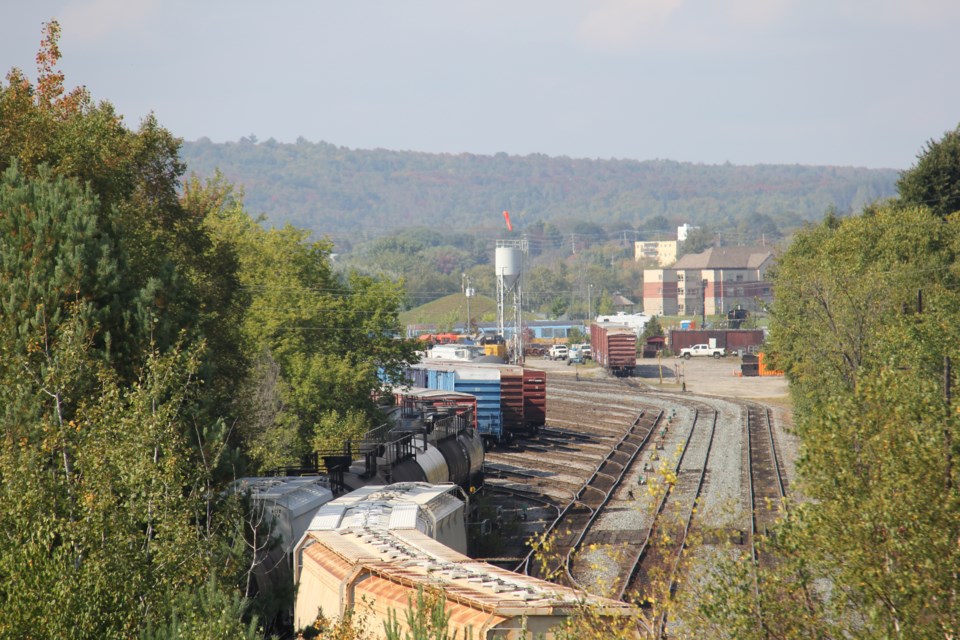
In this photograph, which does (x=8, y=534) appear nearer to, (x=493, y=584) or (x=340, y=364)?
(x=493, y=584)

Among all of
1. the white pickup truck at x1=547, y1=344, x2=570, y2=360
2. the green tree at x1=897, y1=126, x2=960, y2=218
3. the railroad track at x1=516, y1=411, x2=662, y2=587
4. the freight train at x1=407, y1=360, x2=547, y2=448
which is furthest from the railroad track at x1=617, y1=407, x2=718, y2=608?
the white pickup truck at x1=547, y1=344, x2=570, y2=360

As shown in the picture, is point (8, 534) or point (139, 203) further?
point (139, 203)

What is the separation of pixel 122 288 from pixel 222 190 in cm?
3621

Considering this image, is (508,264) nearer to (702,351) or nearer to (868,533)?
(702,351)

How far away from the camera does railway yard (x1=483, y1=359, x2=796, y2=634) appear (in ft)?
77.9

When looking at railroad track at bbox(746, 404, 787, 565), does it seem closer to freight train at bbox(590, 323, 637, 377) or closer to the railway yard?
the railway yard

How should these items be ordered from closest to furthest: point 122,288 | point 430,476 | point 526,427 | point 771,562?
point 122,288, point 771,562, point 430,476, point 526,427

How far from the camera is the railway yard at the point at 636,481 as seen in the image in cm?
2373

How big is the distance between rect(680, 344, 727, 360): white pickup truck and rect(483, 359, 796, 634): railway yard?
27618mm

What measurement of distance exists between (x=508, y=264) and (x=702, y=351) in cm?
2418

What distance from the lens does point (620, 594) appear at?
2338cm

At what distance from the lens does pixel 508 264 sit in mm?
95312

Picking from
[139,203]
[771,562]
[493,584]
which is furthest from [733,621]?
[139,203]

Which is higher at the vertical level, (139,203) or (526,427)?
(139,203)
